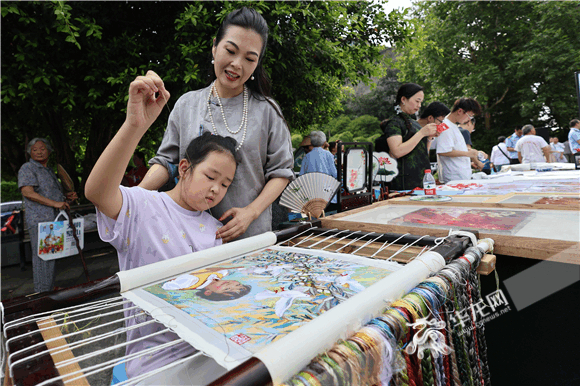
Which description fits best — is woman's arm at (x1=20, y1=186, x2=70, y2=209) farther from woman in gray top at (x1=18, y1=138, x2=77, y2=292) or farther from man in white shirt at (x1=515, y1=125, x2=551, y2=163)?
man in white shirt at (x1=515, y1=125, x2=551, y2=163)

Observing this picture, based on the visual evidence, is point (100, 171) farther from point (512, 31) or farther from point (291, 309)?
point (512, 31)

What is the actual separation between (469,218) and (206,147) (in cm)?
133

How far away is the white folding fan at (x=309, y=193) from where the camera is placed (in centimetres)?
174

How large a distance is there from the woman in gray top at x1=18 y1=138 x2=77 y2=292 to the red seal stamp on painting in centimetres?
394

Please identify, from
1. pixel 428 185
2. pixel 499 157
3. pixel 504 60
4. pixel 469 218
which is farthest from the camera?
pixel 504 60

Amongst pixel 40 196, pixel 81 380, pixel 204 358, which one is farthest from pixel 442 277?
pixel 40 196

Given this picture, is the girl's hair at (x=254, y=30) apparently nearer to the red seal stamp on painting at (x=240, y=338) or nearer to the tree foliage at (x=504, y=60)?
the red seal stamp on painting at (x=240, y=338)

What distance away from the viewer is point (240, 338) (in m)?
0.59

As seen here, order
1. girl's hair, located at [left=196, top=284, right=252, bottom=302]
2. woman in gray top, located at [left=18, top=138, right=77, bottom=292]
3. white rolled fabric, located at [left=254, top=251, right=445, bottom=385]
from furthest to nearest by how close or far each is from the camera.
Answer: woman in gray top, located at [left=18, top=138, right=77, bottom=292], girl's hair, located at [left=196, top=284, right=252, bottom=302], white rolled fabric, located at [left=254, top=251, right=445, bottom=385]

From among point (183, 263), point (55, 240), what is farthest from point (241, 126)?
point (55, 240)

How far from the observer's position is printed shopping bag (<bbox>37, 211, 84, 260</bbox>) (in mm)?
3451

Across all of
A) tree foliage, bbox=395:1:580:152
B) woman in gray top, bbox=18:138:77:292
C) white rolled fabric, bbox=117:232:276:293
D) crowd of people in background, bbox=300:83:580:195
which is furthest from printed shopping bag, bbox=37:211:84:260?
tree foliage, bbox=395:1:580:152

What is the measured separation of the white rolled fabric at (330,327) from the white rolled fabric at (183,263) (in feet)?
1.76

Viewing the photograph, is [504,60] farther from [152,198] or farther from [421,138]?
[152,198]
